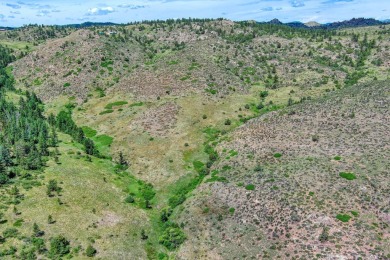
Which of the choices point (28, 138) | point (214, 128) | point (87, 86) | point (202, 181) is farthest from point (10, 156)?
point (87, 86)

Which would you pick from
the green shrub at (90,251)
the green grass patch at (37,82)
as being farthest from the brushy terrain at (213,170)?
the green grass patch at (37,82)

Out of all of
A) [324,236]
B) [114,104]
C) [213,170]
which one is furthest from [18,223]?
[114,104]

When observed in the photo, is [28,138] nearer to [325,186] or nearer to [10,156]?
[10,156]

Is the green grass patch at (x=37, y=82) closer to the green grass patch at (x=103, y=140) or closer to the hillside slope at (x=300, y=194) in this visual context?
the green grass patch at (x=103, y=140)

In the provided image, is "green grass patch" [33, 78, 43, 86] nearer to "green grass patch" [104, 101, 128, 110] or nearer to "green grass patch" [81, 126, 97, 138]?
"green grass patch" [104, 101, 128, 110]

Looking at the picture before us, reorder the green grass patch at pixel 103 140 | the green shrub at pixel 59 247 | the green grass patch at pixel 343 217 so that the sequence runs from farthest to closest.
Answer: the green grass patch at pixel 103 140 → the green grass patch at pixel 343 217 → the green shrub at pixel 59 247

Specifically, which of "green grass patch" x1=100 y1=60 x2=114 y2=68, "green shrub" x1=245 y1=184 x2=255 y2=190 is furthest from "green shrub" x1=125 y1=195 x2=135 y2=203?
"green grass patch" x1=100 y1=60 x2=114 y2=68
